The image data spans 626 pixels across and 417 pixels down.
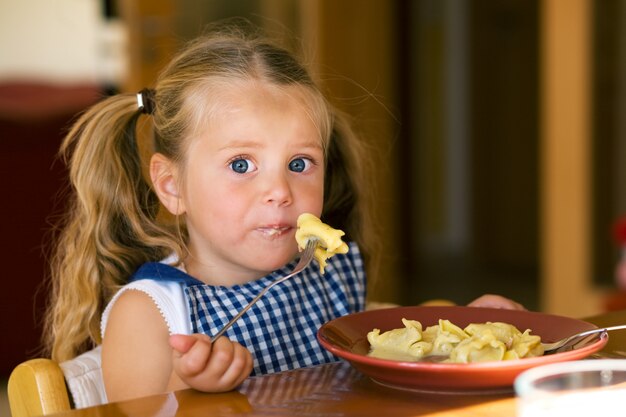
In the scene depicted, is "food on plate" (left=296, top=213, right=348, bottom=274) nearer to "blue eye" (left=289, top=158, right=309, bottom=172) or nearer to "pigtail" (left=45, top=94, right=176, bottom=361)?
"blue eye" (left=289, top=158, right=309, bottom=172)

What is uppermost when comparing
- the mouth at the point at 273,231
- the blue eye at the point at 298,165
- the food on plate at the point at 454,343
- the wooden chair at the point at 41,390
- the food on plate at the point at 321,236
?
the blue eye at the point at 298,165

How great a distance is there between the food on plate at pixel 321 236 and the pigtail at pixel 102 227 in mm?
305

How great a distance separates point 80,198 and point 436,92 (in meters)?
4.11

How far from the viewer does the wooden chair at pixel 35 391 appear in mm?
1101

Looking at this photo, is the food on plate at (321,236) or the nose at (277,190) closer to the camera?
the food on plate at (321,236)

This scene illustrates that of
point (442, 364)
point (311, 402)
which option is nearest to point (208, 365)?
point (311, 402)

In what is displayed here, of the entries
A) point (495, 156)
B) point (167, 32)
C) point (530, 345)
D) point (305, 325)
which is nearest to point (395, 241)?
point (495, 156)

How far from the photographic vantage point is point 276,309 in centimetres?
137

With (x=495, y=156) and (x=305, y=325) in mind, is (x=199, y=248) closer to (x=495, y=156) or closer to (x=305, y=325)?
(x=305, y=325)

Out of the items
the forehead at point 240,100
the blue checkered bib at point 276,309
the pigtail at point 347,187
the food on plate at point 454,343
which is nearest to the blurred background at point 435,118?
the pigtail at point 347,187

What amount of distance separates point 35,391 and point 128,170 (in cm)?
43

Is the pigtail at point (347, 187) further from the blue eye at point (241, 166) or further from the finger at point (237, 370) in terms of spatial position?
the finger at point (237, 370)

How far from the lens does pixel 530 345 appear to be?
3.01 feet

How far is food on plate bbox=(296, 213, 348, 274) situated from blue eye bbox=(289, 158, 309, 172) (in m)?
0.17
